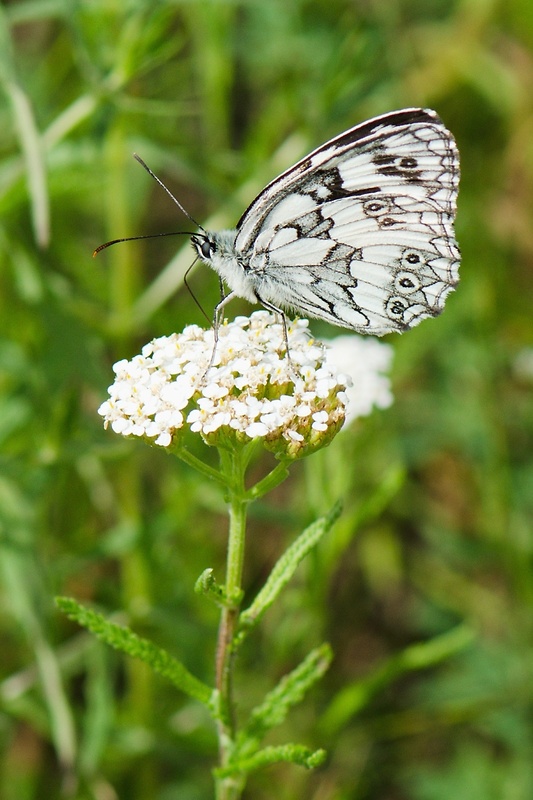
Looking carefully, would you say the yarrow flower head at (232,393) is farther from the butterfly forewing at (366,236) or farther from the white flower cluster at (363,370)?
the white flower cluster at (363,370)

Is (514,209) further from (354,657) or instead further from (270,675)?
(270,675)

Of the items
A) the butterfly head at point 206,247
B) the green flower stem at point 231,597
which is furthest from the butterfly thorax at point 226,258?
the green flower stem at point 231,597

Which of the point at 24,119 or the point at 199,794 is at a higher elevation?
the point at 24,119

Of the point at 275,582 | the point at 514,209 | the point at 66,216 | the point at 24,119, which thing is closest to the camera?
the point at 275,582

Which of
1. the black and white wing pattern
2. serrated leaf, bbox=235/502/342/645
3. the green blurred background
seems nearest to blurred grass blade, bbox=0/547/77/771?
the green blurred background

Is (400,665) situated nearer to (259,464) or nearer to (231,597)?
(231,597)

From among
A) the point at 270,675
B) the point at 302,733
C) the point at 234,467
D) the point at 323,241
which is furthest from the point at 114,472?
the point at 234,467
